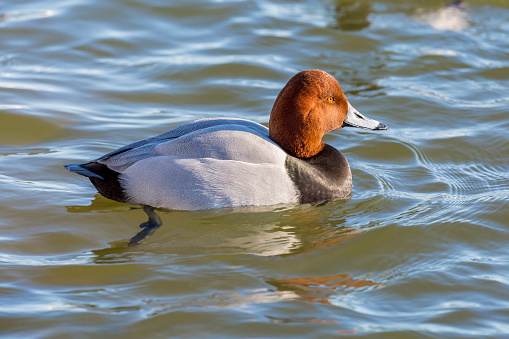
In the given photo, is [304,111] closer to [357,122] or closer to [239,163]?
[357,122]

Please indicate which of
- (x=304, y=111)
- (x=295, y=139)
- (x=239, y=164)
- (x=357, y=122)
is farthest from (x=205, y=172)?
(x=357, y=122)

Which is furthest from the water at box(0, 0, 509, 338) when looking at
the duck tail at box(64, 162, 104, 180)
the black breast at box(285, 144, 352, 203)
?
the duck tail at box(64, 162, 104, 180)

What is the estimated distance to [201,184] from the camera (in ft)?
16.7

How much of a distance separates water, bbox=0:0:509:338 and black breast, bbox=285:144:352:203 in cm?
15

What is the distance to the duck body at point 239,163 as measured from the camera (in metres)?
5.11

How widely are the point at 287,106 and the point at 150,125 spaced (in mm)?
2157

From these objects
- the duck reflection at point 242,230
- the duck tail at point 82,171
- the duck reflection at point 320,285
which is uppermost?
the duck tail at point 82,171

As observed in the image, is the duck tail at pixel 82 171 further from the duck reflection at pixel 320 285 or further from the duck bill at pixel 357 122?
the duck bill at pixel 357 122

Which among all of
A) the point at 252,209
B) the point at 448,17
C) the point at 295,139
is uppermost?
the point at 448,17

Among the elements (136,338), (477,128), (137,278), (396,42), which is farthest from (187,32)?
(136,338)

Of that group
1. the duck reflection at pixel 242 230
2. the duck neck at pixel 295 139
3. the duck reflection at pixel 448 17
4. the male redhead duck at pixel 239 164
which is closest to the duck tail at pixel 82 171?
the male redhead duck at pixel 239 164

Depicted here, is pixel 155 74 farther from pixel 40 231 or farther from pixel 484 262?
pixel 484 262

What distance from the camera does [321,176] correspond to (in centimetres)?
A: 546

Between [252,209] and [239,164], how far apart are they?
391mm
